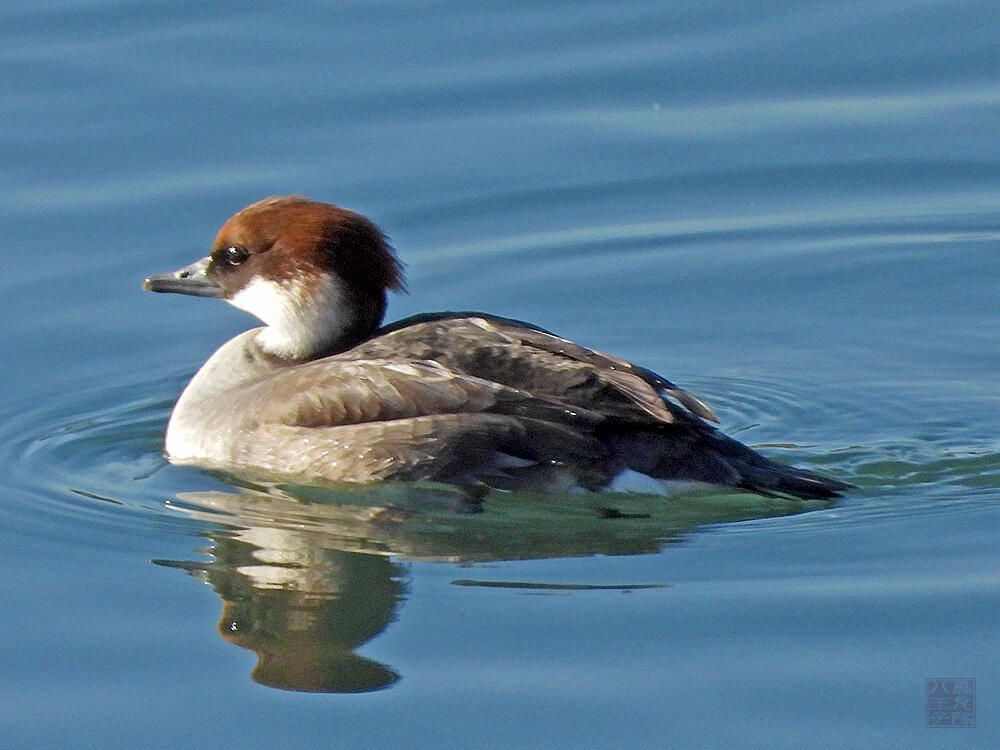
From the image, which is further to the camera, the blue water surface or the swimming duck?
the swimming duck

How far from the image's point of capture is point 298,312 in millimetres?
9750

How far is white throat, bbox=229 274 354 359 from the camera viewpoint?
381 inches

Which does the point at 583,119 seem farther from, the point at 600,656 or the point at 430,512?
the point at 600,656

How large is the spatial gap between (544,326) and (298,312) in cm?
171

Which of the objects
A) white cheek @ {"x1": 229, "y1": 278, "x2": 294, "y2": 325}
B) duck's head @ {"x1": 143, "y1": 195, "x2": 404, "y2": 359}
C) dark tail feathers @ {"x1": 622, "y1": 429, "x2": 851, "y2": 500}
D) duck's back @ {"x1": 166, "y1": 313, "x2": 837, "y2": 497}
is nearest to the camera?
dark tail feathers @ {"x1": 622, "y1": 429, "x2": 851, "y2": 500}

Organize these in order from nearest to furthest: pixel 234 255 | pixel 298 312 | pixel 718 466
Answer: pixel 718 466, pixel 298 312, pixel 234 255

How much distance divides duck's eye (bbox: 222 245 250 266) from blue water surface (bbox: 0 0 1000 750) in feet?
3.09

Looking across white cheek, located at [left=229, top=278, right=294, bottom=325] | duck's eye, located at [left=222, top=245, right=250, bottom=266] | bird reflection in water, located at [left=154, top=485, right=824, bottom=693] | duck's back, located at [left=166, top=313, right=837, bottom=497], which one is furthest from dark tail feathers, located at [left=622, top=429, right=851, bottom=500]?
duck's eye, located at [left=222, top=245, right=250, bottom=266]

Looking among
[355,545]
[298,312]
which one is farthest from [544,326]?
[355,545]

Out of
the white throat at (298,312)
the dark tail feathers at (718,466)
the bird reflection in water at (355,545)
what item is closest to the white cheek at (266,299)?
the white throat at (298,312)

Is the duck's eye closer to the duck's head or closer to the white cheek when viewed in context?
the duck's head

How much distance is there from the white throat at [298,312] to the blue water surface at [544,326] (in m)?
0.86

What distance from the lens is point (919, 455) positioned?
30.3 ft

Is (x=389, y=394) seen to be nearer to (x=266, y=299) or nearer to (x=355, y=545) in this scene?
(x=355, y=545)
